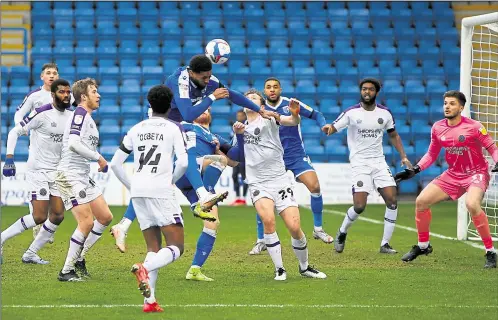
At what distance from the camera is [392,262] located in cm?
1084

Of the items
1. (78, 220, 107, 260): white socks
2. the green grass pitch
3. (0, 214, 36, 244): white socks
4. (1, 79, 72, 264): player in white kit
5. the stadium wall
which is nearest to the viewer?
the green grass pitch

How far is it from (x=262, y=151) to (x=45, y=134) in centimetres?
260

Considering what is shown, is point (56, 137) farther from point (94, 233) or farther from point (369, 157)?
point (369, 157)

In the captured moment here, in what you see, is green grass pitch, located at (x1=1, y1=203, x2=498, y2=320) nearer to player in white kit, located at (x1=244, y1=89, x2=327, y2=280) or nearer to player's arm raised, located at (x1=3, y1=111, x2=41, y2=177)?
player in white kit, located at (x1=244, y1=89, x2=327, y2=280)

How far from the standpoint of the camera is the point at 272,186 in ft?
30.9

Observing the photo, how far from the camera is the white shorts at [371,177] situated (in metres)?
12.1

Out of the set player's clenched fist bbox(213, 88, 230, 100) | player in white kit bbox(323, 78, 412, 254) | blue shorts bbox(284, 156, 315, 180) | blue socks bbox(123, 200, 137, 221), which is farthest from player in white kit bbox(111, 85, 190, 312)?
blue shorts bbox(284, 156, 315, 180)

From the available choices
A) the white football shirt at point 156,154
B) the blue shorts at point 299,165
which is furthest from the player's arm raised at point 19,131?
the blue shorts at point 299,165

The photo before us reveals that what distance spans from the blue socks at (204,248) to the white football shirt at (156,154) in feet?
6.83

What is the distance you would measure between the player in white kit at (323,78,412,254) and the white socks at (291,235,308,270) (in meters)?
2.54

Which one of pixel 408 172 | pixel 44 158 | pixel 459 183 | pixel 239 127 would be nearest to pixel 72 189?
pixel 44 158

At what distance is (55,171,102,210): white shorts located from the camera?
30.9 ft

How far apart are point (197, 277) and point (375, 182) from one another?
3.81 meters

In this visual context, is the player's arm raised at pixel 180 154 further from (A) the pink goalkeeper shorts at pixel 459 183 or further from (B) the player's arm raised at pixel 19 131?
(A) the pink goalkeeper shorts at pixel 459 183
